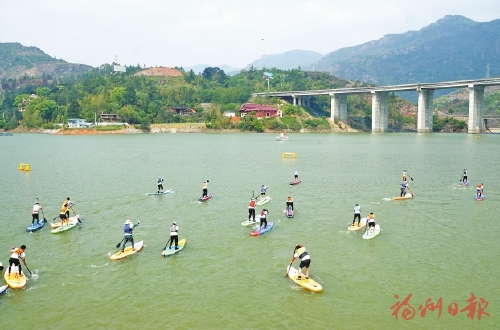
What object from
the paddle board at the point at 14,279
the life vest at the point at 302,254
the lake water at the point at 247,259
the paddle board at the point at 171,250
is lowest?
the lake water at the point at 247,259

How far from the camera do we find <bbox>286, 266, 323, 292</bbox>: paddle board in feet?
65.8

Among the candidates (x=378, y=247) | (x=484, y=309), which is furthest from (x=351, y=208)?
(x=484, y=309)

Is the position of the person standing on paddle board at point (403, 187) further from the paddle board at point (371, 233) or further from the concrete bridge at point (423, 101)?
the concrete bridge at point (423, 101)

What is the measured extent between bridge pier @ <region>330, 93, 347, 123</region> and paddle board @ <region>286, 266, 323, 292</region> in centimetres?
17989

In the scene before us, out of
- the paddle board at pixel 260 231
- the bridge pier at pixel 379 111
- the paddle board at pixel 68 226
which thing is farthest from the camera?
the bridge pier at pixel 379 111

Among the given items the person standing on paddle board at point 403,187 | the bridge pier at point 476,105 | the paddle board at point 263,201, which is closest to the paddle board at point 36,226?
the paddle board at point 263,201

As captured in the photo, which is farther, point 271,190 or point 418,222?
point 271,190

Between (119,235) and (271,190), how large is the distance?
68.1 feet

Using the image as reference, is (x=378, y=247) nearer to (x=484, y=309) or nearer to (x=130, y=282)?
(x=484, y=309)

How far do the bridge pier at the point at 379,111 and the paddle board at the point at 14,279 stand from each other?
178258 millimetres

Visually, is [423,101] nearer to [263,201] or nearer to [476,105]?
[476,105]

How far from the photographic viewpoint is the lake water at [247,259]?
18.2 meters

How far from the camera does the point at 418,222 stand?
107 feet

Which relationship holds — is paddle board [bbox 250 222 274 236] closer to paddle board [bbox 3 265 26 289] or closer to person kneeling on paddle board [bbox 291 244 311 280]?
person kneeling on paddle board [bbox 291 244 311 280]
